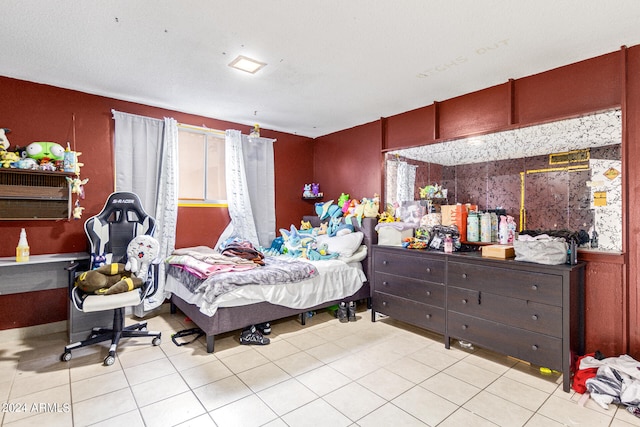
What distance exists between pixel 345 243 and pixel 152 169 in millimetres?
2481

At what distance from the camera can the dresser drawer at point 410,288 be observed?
3.01 metres

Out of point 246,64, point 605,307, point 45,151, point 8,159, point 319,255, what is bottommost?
point 605,307

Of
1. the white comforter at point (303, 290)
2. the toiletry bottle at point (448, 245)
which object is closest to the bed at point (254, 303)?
the white comforter at point (303, 290)

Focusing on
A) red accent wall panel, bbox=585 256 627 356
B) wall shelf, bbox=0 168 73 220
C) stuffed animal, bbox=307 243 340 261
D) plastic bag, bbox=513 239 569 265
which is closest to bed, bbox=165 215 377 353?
stuffed animal, bbox=307 243 340 261

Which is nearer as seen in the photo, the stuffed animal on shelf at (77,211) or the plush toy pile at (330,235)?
the stuffed animal on shelf at (77,211)

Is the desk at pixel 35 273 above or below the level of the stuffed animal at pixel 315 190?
below

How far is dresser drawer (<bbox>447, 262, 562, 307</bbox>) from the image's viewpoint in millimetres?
2295

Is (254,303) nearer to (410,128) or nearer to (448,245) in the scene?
(448,245)

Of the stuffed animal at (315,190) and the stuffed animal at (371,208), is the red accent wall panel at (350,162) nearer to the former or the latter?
the stuffed animal at (315,190)

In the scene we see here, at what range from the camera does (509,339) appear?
98.5 inches

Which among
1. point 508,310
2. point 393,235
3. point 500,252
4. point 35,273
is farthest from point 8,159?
point 508,310

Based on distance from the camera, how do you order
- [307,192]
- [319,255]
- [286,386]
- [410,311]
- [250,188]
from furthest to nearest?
[307,192] → [250,188] → [319,255] → [410,311] → [286,386]

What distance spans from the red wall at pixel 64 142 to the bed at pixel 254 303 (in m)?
1.01

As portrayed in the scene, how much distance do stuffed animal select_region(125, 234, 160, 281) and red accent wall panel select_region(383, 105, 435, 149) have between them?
3015 mm
